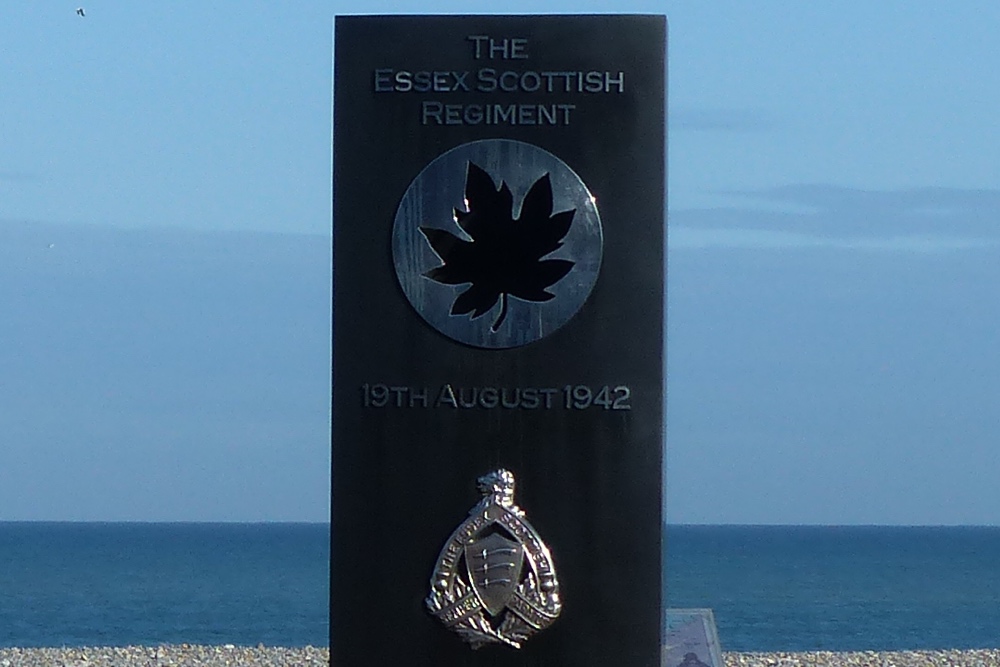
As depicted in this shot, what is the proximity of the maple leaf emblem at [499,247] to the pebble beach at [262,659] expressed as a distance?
11.6 m

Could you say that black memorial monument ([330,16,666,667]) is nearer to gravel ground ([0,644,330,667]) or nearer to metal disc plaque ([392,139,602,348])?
metal disc plaque ([392,139,602,348])

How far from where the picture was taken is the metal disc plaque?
29.3 feet

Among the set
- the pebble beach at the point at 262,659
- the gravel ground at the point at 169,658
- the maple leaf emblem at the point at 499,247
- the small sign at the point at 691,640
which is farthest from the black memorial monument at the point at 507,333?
the pebble beach at the point at 262,659

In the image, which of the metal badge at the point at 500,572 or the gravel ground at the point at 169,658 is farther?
the gravel ground at the point at 169,658

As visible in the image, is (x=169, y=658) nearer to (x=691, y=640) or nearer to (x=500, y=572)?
(x=691, y=640)

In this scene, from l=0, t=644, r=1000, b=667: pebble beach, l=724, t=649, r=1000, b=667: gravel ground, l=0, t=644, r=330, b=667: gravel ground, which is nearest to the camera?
l=0, t=644, r=330, b=667: gravel ground

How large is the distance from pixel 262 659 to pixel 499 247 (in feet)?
42.5

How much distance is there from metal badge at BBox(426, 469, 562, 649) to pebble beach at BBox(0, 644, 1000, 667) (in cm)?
1126

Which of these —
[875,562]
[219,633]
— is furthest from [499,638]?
[875,562]

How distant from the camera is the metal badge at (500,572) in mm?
8945

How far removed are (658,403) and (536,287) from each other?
755 mm

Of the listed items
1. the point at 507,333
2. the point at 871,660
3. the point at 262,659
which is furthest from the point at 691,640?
the point at 871,660

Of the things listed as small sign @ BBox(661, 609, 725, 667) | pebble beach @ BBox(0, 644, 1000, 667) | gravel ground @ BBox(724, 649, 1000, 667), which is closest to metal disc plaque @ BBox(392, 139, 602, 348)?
small sign @ BBox(661, 609, 725, 667)

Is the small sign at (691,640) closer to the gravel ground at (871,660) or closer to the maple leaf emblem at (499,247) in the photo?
the maple leaf emblem at (499,247)
